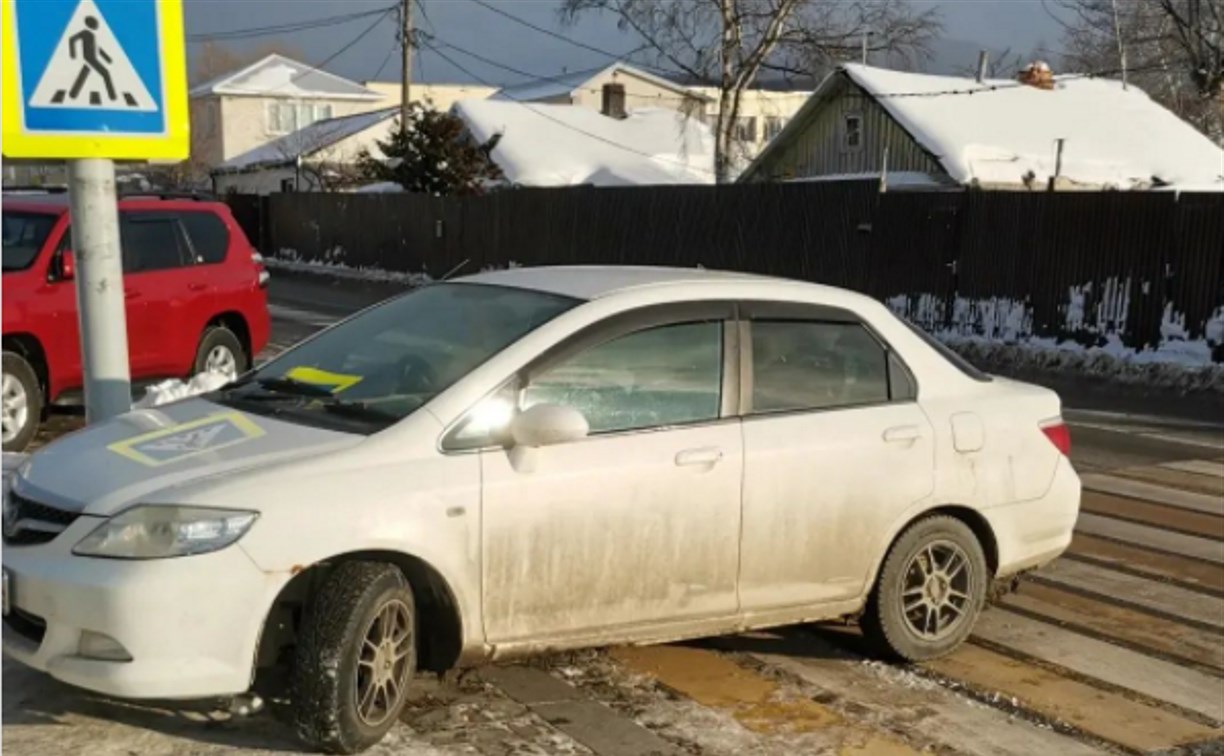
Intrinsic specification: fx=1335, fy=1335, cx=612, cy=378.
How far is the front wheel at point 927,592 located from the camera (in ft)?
17.7

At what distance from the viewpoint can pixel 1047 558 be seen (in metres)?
5.92

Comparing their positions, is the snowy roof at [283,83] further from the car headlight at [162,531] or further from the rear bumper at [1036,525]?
the car headlight at [162,531]

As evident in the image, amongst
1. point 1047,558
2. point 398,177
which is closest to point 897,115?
point 398,177

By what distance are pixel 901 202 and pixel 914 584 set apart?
15751 millimetres

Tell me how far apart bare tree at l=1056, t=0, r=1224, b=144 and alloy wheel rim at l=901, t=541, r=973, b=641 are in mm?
33639

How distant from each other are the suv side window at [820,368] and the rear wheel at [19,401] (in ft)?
21.1

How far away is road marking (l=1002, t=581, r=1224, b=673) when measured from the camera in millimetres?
5809

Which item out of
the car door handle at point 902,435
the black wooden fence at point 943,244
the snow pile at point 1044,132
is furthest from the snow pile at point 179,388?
the snow pile at point 1044,132

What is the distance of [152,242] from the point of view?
11125 millimetres

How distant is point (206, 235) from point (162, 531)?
8.14 m

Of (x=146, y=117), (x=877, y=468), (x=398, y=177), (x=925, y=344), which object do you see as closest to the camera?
(x=146, y=117)

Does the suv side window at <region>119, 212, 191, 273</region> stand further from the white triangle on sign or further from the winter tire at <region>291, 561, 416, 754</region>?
the winter tire at <region>291, 561, 416, 754</region>

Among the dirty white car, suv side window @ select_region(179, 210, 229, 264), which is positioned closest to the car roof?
the dirty white car

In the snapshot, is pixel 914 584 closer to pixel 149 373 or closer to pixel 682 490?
pixel 682 490
